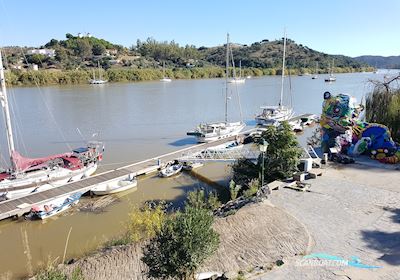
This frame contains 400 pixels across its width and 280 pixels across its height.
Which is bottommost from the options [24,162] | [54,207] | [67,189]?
[54,207]

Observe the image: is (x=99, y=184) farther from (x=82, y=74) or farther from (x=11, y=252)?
(x=82, y=74)

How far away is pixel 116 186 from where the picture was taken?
2217cm

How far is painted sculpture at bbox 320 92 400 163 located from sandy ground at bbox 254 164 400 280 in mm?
2285

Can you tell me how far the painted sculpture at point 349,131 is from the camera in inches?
860

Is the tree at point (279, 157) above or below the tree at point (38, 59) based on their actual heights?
below

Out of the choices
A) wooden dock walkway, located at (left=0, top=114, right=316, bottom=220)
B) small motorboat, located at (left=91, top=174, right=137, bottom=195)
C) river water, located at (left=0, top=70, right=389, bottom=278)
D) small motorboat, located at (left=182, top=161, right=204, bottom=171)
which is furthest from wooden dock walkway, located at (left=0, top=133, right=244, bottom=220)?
small motorboat, located at (left=182, top=161, right=204, bottom=171)

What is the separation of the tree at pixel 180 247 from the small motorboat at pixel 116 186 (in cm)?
1456

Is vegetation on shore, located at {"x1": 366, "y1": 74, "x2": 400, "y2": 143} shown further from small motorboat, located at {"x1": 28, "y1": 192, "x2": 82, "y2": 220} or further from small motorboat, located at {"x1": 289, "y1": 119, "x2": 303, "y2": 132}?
small motorboat, located at {"x1": 28, "y1": 192, "x2": 82, "y2": 220}

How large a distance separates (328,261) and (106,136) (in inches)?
1199

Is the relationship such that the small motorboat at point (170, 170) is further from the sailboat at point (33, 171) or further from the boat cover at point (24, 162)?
the boat cover at point (24, 162)

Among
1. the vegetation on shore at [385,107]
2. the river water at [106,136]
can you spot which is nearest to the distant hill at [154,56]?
the river water at [106,136]

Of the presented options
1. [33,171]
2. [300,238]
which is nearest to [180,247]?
[300,238]

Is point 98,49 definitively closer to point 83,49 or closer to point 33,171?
point 83,49

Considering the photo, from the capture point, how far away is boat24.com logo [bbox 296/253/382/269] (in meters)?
10.8
